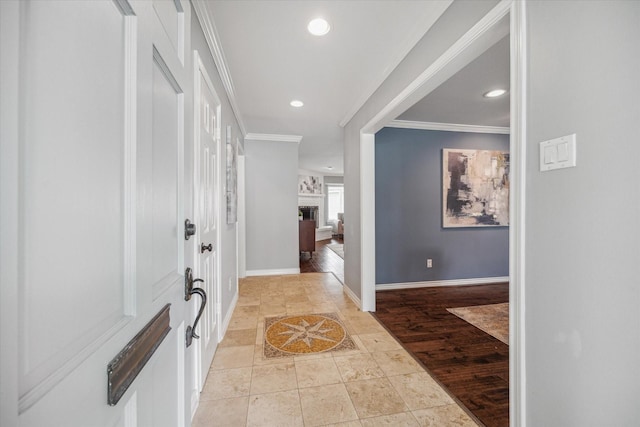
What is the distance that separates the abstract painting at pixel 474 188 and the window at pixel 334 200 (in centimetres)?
721

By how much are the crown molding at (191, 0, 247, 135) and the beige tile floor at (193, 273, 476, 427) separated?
90.9 inches

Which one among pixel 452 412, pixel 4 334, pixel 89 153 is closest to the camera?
pixel 4 334

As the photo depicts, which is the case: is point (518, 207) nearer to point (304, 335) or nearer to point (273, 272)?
point (304, 335)

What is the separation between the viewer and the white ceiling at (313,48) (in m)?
1.62

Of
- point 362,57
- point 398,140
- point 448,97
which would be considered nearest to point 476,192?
point 398,140

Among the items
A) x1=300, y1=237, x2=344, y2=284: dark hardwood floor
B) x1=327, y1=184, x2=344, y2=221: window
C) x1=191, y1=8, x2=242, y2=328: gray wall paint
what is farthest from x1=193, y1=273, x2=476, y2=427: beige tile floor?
x1=327, y1=184, x2=344, y2=221: window

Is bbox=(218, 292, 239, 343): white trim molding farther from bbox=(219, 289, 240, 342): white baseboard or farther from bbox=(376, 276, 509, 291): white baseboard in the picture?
bbox=(376, 276, 509, 291): white baseboard

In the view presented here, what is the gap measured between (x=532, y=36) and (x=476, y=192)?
10.8ft

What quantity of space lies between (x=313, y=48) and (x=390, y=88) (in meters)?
0.73

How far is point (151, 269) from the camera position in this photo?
23.7 inches

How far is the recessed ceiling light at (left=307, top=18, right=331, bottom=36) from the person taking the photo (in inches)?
67.9

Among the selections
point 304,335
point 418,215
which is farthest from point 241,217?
point 418,215

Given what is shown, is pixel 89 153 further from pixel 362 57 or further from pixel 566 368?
pixel 362 57

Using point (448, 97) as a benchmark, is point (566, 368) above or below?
below
